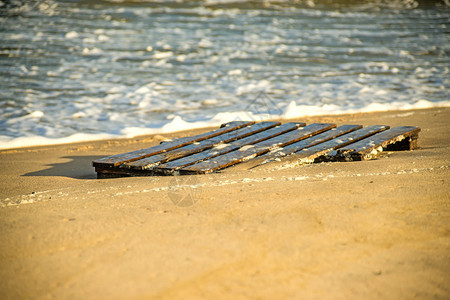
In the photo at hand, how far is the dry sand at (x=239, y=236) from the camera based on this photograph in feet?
6.01

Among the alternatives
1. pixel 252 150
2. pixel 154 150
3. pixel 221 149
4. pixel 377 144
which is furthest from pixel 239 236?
pixel 377 144

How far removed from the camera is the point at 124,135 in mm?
5867

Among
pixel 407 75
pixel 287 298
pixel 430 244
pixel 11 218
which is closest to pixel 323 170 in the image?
pixel 430 244

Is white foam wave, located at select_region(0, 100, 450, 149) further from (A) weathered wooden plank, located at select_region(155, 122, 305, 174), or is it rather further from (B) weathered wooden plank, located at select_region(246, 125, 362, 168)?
(B) weathered wooden plank, located at select_region(246, 125, 362, 168)

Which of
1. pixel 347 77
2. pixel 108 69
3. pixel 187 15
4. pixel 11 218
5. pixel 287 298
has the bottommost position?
pixel 287 298

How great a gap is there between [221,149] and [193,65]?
607 cm

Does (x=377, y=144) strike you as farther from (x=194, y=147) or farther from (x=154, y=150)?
(x=154, y=150)

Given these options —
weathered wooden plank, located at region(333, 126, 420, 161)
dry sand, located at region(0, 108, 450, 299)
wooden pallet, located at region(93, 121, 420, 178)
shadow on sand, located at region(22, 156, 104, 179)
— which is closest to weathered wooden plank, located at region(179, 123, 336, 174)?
wooden pallet, located at region(93, 121, 420, 178)

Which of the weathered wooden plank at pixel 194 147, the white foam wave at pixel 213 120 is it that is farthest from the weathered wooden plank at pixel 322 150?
the white foam wave at pixel 213 120

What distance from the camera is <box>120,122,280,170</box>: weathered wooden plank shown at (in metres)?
3.62

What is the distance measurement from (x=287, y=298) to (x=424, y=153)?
2553mm

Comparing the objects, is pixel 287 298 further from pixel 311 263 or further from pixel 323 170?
pixel 323 170

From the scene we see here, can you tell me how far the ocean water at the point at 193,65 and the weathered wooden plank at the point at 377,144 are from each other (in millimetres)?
2481

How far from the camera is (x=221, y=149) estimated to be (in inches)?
156
